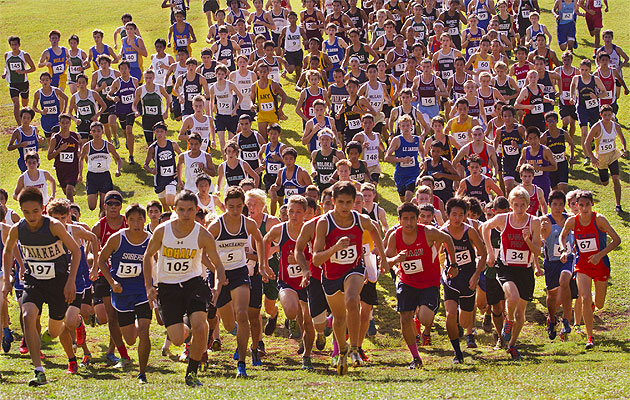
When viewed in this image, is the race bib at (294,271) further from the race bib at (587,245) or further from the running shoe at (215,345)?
the race bib at (587,245)

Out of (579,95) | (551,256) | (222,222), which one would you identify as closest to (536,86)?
(579,95)

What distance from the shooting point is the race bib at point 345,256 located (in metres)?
10.3

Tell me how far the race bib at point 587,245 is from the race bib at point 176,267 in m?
5.37

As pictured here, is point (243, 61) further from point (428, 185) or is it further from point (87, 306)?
point (87, 306)

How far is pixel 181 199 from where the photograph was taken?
9.88 m

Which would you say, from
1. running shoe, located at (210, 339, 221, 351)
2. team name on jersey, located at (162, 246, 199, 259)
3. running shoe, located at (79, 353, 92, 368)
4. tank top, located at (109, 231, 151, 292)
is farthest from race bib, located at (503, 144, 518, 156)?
team name on jersey, located at (162, 246, 199, 259)

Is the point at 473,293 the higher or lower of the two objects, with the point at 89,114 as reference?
lower

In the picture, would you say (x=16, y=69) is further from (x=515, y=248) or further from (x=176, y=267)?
(x=515, y=248)

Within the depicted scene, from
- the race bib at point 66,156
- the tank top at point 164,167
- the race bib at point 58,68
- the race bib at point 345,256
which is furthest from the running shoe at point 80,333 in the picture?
the race bib at point 58,68

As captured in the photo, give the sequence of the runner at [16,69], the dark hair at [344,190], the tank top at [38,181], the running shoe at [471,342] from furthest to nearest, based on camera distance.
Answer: the runner at [16,69]
the tank top at [38,181]
the running shoe at [471,342]
the dark hair at [344,190]

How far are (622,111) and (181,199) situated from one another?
59.1 ft

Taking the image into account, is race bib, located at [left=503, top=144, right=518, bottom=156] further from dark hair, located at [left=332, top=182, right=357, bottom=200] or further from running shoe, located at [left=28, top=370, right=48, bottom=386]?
running shoe, located at [left=28, top=370, right=48, bottom=386]

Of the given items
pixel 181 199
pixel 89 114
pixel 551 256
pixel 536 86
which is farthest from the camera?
pixel 89 114

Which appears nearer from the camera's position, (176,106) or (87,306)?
(87,306)
